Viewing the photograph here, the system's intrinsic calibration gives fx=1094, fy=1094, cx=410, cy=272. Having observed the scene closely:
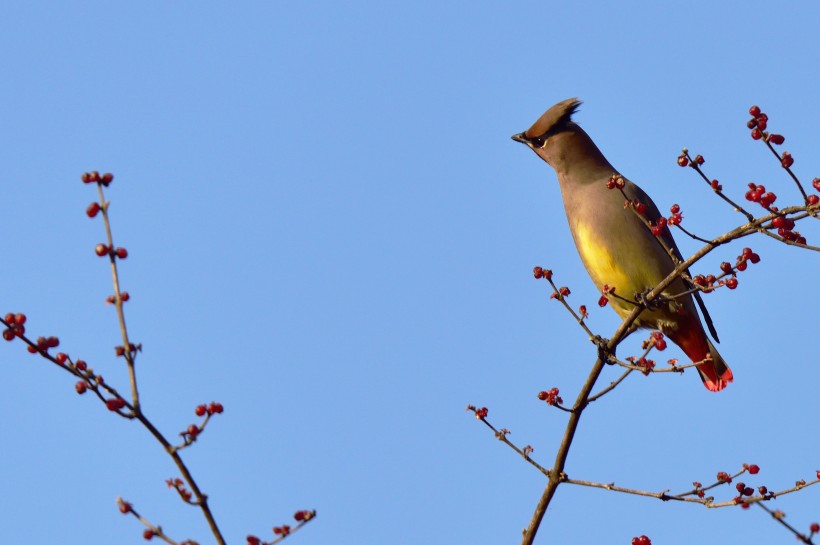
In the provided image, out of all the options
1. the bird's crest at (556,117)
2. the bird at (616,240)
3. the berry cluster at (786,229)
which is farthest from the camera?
the bird's crest at (556,117)

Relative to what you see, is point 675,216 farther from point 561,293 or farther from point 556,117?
point 556,117

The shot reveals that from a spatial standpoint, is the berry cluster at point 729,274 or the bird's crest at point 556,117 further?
the bird's crest at point 556,117

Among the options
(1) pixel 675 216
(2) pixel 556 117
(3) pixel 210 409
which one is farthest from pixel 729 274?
(2) pixel 556 117

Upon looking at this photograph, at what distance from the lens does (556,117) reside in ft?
19.2

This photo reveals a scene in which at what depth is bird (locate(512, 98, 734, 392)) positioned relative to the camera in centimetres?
520

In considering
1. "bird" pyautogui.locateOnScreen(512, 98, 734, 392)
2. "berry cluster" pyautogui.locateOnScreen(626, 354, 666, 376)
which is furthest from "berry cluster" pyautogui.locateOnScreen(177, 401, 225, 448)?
"bird" pyautogui.locateOnScreen(512, 98, 734, 392)

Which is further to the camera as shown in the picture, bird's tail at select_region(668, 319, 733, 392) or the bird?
bird's tail at select_region(668, 319, 733, 392)

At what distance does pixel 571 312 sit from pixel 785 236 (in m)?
0.88

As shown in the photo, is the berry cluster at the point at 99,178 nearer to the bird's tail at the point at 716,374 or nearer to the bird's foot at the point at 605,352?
the bird's foot at the point at 605,352

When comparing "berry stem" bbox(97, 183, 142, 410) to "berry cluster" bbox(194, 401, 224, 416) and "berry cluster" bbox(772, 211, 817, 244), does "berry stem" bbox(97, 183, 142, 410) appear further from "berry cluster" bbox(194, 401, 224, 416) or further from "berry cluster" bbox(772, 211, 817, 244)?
"berry cluster" bbox(772, 211, 817, 244)

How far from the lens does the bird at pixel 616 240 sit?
5199 mm

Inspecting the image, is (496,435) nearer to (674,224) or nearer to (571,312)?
(571,312)

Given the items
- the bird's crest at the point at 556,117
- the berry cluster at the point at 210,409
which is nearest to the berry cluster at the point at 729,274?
the berry cluster at the point at 210,409

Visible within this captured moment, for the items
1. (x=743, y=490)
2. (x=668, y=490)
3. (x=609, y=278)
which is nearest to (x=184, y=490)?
(x=668, y=490)
